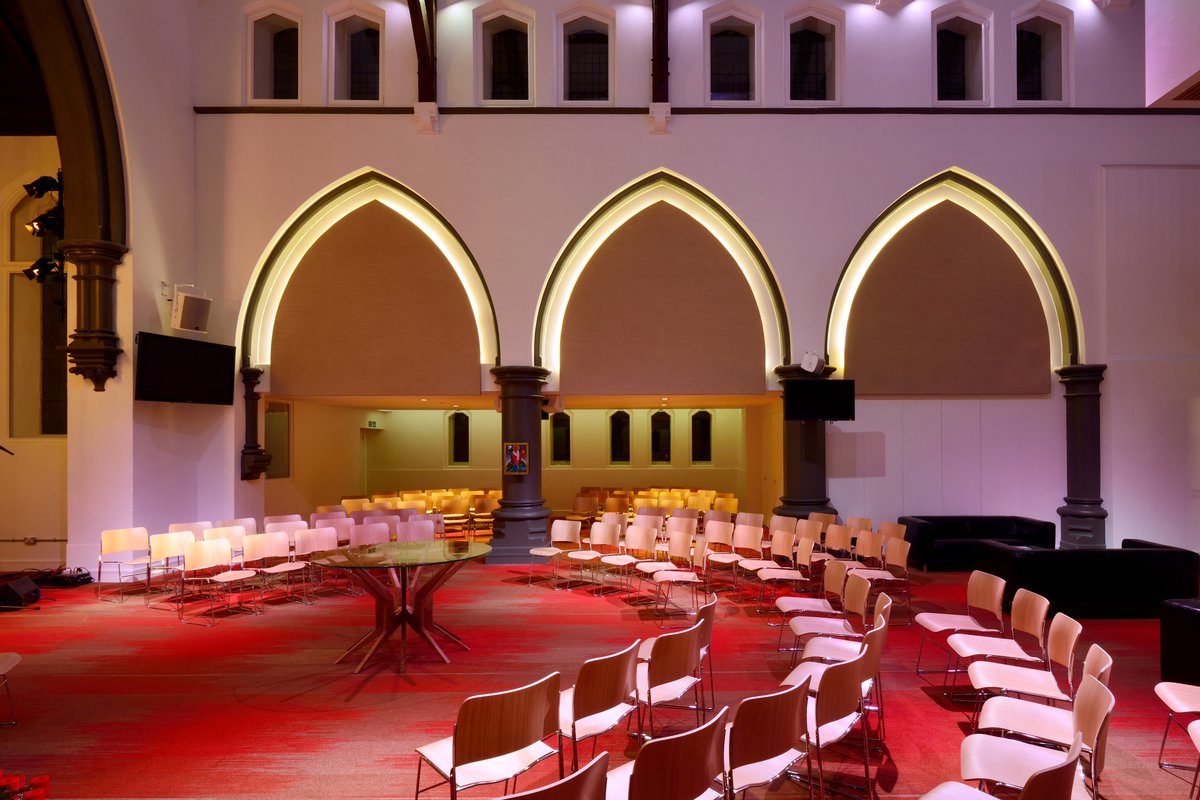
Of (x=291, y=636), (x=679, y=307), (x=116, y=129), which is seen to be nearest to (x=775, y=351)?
(x=679, y=307)

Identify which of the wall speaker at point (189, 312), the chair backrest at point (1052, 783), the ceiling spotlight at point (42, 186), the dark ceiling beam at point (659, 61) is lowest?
the chair backrest at point (1052, 783)

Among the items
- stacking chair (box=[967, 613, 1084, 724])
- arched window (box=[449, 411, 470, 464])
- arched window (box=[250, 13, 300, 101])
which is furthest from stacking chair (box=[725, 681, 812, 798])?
arched window (box=[449, 411, 470, 464])

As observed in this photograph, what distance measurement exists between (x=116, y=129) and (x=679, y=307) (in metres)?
8.60

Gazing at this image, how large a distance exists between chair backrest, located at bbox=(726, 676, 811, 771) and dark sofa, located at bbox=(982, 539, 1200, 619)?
17.9 ft

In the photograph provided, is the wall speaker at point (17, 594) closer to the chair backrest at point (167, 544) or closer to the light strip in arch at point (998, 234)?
the chair backrest at point (167, 544)

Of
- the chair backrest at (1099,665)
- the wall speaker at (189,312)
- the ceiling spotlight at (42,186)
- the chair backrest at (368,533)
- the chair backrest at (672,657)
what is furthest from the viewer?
the wall speaker at (189,312)

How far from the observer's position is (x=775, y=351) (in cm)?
1140

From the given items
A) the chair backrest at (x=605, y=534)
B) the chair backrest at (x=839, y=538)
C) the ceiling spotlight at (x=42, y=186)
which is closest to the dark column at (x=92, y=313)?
the ceiling spotlight at (x=42, y=186)

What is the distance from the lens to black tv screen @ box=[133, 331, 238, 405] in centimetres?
928

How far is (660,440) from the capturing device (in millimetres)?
17500

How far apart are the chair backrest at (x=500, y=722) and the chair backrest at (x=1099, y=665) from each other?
111 inches

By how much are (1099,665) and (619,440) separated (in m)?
14.1

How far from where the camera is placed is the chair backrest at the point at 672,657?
3965 mm

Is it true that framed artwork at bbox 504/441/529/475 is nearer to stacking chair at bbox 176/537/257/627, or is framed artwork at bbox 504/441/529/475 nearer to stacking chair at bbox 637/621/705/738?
stacking chair at bbox 176/537/257/627
